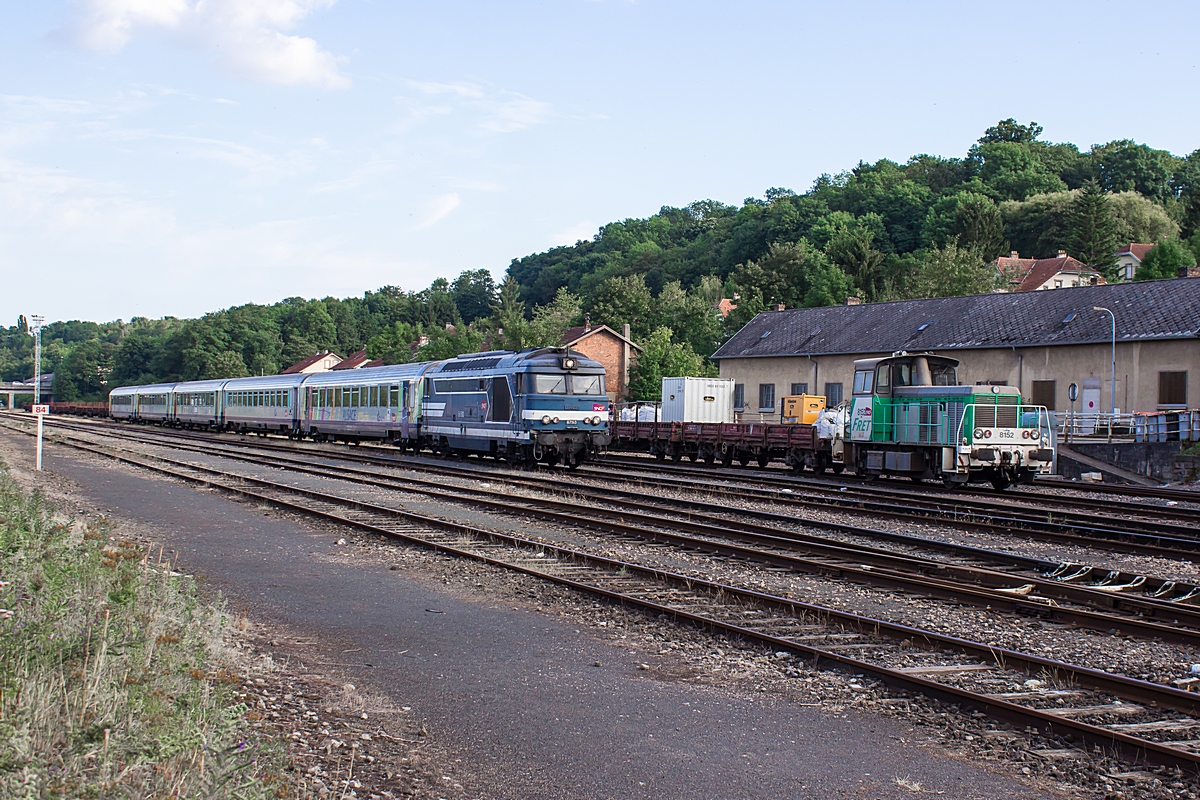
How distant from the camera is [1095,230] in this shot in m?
95.0

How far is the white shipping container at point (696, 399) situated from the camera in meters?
42.0

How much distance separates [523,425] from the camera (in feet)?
89.6

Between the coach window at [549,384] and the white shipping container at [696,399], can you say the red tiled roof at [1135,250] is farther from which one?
the coach window at [549,384]

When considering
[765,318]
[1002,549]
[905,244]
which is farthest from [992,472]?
[905,244]

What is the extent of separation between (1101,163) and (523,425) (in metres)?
109

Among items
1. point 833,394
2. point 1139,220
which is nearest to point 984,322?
point 833,394

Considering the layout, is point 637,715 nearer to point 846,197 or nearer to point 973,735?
point 973,735

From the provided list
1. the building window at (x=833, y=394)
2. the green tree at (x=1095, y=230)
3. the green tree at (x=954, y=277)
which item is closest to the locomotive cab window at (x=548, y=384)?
the building window at (x=833, y=394)

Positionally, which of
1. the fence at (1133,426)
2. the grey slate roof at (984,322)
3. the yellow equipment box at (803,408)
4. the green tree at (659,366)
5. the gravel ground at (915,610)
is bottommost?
the gravel ground at (915,610)

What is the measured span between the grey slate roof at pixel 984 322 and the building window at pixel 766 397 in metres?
1.84

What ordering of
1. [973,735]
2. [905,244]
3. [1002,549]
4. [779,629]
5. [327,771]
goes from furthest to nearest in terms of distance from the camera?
1. [905,244]
2. [1002,549]
3. [779,629]
4. [973,735]
5. [327,771]

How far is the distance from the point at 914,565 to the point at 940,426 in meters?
11.8

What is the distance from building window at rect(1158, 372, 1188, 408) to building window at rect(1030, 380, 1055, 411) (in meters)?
4.22

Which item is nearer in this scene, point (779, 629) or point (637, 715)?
point (637, 715)
